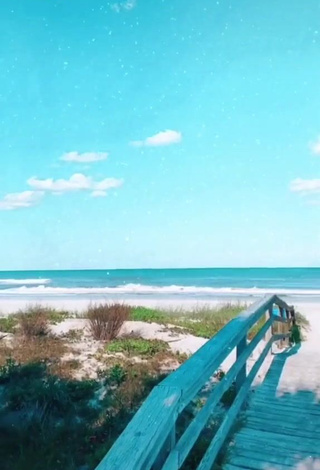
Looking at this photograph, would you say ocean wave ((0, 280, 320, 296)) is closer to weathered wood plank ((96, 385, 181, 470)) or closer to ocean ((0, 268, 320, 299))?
ocean ((0, 268, 320, 299))

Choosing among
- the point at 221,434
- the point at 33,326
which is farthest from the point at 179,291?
the point at 221,434

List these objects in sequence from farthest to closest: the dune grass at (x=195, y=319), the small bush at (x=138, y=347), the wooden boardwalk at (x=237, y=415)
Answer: the dune grass at (x=195, y=319), the small bush at (x=138, y=347), the wooden boardwalk at (x=237, y=415)

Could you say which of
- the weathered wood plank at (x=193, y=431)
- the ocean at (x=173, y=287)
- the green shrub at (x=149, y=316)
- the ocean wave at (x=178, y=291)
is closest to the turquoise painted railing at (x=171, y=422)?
the weathered wood plank at (x=193, y=431)

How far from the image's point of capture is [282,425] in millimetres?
Result: 4180

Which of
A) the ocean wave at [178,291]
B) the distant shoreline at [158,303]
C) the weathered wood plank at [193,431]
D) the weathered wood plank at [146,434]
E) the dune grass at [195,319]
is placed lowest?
the ocean wave at [178,291]

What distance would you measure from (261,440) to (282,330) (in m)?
4.49

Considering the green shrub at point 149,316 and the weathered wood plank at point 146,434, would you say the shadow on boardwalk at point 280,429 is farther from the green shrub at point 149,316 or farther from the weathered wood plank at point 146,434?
the green shrub at point 149,316

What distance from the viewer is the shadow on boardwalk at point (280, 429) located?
11.3 ft

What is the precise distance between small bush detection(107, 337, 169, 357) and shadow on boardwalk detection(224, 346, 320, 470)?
2.78 meters

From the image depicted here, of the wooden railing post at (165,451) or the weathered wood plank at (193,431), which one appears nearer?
the wooden railing post at (165,451)

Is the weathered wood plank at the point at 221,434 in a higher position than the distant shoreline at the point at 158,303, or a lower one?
higher

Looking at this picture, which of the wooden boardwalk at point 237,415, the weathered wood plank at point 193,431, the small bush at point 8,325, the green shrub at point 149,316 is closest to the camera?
the wooden boardwalk at point 237,415

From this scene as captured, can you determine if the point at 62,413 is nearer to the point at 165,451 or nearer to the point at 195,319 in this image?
the point at 165,451

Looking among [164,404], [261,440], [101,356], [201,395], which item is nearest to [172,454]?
[164,404]
